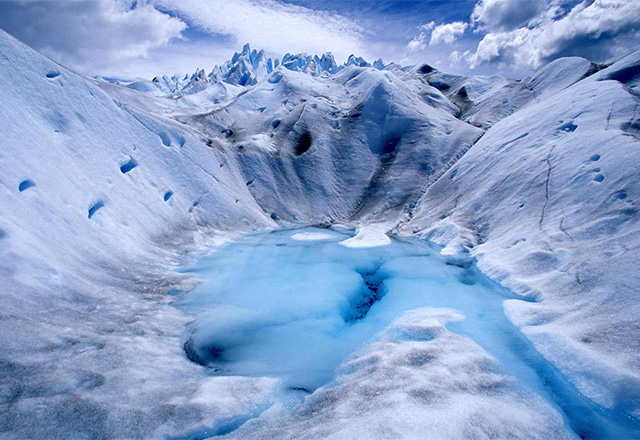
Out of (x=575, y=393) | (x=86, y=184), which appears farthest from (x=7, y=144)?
(x=575, y=393)

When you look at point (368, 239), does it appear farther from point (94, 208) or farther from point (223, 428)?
point (223, 428)

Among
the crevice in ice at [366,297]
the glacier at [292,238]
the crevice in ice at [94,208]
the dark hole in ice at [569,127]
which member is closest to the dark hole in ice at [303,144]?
the glacier at [292,238]

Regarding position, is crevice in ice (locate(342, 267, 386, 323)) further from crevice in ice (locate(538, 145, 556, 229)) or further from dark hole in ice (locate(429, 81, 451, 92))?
dark hole in ice (locate(429, 81, 451, 92))

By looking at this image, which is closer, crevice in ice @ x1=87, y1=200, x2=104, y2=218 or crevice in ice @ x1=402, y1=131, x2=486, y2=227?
crevice in ice @ x1=87, y1=200, x2=104, y2=218

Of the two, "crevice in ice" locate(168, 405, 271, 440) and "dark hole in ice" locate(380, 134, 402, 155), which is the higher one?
"crevice in ice" locate(168, 405, 271, 440)

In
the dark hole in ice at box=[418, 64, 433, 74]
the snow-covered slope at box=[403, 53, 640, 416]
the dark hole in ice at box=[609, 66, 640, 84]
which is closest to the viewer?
the snow-covered slope at box=[403, 53, 640, 416]

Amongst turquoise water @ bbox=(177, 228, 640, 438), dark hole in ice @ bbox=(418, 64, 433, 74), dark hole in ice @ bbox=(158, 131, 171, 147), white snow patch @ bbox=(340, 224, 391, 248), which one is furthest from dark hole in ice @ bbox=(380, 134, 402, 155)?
dark hole in ice @ bbox=(418, 64, 433, 74)
